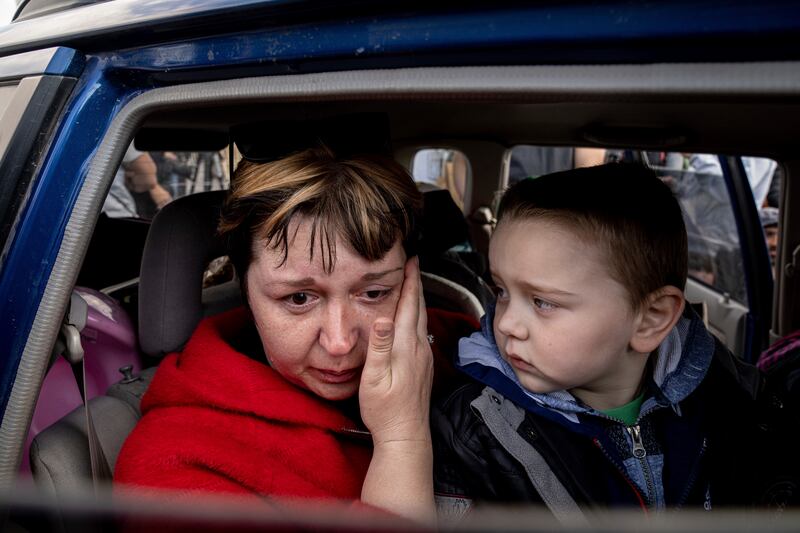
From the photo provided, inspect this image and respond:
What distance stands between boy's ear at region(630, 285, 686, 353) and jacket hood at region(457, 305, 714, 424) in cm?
12

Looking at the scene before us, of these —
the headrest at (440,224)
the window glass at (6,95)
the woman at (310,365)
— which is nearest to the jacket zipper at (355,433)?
the woman at (310,365)

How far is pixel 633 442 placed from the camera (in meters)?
1.34

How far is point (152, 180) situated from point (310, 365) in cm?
448

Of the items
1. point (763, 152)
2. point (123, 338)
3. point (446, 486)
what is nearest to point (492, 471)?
point (446, 486)

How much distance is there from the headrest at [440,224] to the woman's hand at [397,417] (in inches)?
49.3

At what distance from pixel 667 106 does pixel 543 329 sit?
43.6 inches

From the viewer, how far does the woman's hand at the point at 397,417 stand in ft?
3.74

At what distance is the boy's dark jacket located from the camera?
1245 millimetres

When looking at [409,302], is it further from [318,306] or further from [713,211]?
[713,211]

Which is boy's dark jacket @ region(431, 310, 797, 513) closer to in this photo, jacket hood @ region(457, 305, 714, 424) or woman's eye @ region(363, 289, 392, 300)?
jacket hood @ region(457, 305, 714, 424)

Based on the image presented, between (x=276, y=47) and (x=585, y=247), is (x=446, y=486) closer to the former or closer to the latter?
(x=585, y=247)

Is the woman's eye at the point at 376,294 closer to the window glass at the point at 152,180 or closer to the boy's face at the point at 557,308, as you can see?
the boy's face at the point at 557,308

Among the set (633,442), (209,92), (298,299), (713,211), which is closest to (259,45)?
→ (209,92)

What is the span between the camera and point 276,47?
3.13 ft
